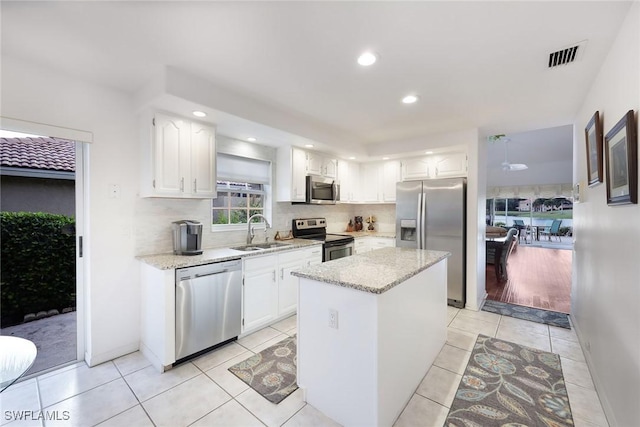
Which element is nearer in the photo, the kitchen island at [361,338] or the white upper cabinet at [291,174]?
the kitchen island at [361,338]

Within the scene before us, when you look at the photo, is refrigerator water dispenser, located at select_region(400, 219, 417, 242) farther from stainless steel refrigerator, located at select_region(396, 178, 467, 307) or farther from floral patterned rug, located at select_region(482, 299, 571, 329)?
floral patterned rug, located at select_region(482, 299, 571, 329)

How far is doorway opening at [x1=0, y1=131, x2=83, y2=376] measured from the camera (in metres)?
2.40

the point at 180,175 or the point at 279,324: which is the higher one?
the point at 180,175

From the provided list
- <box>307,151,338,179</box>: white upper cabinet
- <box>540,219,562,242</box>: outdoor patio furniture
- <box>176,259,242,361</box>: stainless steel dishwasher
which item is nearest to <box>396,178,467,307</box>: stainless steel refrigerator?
<box>307,151,338,179</box>: white upper cabinet

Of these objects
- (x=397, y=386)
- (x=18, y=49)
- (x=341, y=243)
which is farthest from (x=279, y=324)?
(x=18, y=49)

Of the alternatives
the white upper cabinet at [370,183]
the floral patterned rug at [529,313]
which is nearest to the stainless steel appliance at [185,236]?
the white upper cabinet at [370,183]

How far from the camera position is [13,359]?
4.35 feet

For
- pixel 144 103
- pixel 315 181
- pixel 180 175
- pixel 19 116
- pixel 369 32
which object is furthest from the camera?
pixel 315 181

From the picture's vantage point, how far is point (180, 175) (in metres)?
2.65

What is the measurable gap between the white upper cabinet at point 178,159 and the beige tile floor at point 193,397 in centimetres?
155

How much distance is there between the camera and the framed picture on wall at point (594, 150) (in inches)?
75.6

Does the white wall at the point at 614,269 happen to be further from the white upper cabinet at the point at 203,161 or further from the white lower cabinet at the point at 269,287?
the white upper cabinet at the point at 203,161

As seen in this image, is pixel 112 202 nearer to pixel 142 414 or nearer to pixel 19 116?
pixel 19 116

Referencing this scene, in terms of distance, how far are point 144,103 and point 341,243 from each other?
2903 millimetres
